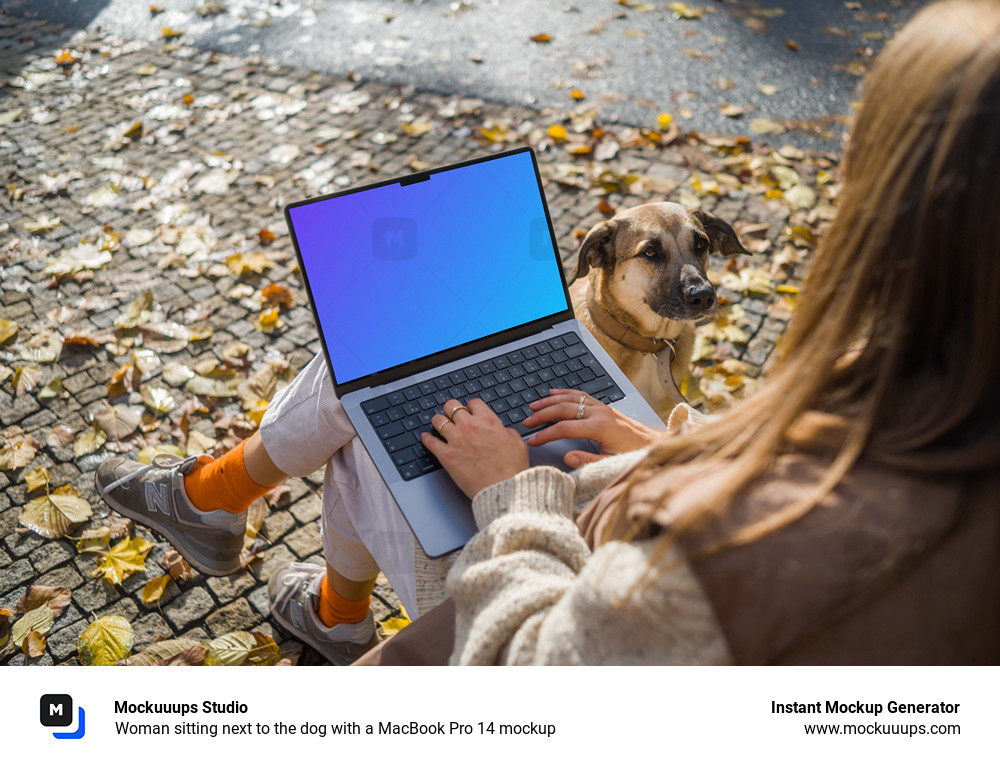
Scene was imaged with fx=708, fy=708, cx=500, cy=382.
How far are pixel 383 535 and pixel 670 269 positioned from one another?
68.3 inches

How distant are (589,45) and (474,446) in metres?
6.14

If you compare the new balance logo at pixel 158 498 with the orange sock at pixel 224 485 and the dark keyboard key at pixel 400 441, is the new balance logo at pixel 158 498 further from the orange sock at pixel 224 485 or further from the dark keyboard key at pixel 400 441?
the dark keyboard key at pixel 400 441

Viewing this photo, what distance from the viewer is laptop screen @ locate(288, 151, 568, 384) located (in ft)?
6.62

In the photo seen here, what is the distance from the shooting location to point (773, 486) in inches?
39.3

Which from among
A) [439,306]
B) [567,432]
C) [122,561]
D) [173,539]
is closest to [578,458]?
[567,432]

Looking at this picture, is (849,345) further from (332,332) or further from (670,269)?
(670,269)

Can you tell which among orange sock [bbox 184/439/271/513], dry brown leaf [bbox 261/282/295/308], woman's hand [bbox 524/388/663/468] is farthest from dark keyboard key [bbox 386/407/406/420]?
dry brown leaf [bbox 261/282/295/308]

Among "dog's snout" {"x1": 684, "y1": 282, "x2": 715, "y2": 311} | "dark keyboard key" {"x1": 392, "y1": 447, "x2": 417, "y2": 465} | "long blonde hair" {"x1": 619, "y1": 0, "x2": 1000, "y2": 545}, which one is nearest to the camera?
"long blonde hair" {"x1": 619, "y1": 0, "x2": 1000, "y2": 545}

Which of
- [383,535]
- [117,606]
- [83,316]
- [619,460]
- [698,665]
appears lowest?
[117,606]

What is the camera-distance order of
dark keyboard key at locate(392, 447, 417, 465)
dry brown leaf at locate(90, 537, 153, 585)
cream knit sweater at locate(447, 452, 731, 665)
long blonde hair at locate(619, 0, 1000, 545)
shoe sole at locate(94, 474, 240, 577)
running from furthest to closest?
dry brown leaf at locate(90, 537, 153, 585), shoe sole at locate(94, 474, 240, 577), dark keyboard key at locate(392, 447, 417, 465), cream knit sweater at locate(447, 452, 731, 665), long blonde hair at locate(619, 0, 1000, 545)
